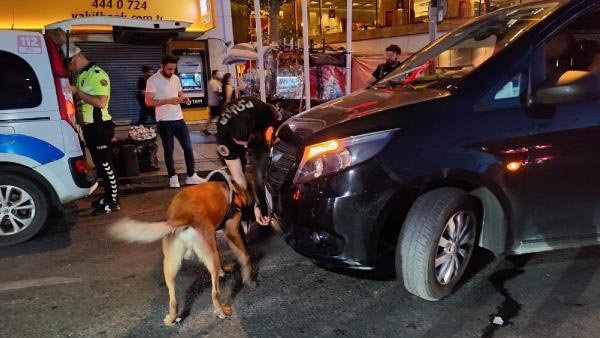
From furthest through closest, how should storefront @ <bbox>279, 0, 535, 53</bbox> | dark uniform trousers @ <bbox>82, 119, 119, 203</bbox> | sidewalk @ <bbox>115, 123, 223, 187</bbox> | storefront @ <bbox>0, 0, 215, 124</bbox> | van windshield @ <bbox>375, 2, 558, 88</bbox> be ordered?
1. storefront @ <bbox>279, 0, 535, 53</bbox>
2. storefront @ <bbox>0, 0, 215, 124</bbox>
3. sidewalk @ <bbox>115, 123, 223, 187</bbox>
4. dark uniform trousers @ <bbox>82, 119, 119, 203</bbox>
5. van windshield @ <bbox>375, 2, 558, 88</bbox>

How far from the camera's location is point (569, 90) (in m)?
2.79

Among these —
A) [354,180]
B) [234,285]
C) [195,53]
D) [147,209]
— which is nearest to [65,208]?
[147,209]

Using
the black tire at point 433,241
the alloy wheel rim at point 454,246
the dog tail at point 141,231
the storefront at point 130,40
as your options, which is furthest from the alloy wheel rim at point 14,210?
the storefront at point 130,40

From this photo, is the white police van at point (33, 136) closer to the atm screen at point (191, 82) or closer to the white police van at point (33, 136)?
the white police van at point (33, 136)

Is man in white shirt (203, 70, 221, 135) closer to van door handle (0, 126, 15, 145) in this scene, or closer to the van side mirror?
van door handle (0, 126, 15, 145)

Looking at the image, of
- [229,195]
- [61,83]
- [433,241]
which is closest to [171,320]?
[229,195]

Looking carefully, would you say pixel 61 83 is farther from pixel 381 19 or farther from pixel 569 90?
pixel 381 19

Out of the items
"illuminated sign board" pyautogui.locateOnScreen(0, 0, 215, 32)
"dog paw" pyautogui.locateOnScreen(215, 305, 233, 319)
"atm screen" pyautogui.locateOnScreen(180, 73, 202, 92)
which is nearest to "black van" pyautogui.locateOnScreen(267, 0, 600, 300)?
"dog paw" pyautogui.locateOnScreen(215, 305, 233, 319)

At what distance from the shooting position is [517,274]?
11.2 feet

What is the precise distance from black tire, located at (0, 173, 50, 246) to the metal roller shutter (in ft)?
23.7

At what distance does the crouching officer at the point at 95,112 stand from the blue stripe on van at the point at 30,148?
78 centimetres

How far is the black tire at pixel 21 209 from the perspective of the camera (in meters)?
4.41

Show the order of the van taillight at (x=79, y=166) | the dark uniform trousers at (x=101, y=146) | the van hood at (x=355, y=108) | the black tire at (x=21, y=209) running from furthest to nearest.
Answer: the dark uniform trousers at (x=101, y=146), the van taillight at (x=79, y=166), the black tire at (x=21, y=209), the van hood at (x=355, y=108)

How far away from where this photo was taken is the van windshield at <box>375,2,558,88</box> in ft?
10.2
